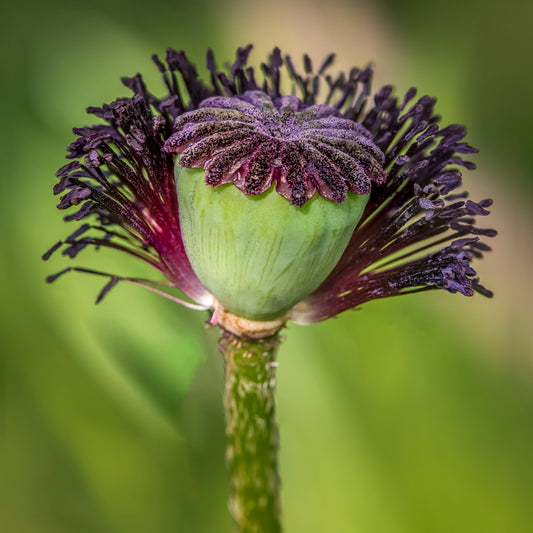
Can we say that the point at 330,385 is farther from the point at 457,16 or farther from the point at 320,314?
the point at 457,16

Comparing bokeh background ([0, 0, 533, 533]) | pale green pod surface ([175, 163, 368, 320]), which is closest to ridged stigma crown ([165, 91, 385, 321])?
pale green pod surface ([175, 163, 368, 320])

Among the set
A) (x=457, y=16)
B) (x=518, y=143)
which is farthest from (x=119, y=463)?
(x=457, y=16)

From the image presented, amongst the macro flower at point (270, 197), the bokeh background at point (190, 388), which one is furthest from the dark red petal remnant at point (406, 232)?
the bokeh background at point (190, 388)

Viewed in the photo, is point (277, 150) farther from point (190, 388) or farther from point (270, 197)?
point (190, 388)

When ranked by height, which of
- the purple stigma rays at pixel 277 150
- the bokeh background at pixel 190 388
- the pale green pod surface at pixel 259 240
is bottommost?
the bokeh background at pixel 190 388

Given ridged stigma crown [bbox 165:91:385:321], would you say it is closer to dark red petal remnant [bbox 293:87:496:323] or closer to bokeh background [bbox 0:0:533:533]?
dark red petal remnant [bbox 293:87:496:323]

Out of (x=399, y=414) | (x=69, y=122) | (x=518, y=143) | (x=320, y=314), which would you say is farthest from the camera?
(x=518, y=143)

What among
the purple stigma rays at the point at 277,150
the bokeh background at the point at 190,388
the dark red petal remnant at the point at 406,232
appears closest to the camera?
the purple stigma rays at the point at 277,150

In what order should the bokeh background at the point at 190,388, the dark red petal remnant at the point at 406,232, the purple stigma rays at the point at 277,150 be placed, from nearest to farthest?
the purple stigma rays at the point at 277,150
the dark red petal remnant at the point at 406,232
the bokeh background at the point at 190,388

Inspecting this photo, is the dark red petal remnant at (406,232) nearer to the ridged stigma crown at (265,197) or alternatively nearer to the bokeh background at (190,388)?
the ridged stigma crown at (265,197)
